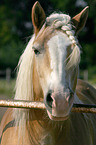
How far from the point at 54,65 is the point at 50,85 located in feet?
0.64

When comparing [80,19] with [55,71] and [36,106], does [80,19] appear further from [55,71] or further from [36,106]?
[36,106]

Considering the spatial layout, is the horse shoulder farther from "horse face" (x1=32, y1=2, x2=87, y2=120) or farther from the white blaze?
the white blaze

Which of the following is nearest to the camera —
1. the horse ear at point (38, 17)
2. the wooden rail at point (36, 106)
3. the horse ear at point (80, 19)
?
the wooden rail at point (36, 106)

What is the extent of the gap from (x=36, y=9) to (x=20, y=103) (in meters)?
0.99

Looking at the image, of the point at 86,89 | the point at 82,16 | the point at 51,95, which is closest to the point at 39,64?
the point at 51,95

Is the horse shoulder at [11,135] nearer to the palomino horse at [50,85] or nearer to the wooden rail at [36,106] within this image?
the palomino horse at [50,85]

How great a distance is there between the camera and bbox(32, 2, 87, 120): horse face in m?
1.99

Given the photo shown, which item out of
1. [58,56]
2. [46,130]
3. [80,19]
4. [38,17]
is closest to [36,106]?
[46,130]

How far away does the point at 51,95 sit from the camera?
1.98 meters

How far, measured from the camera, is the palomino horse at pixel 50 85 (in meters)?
2.03

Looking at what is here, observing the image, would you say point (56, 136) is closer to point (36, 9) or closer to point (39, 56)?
point (39, 56)

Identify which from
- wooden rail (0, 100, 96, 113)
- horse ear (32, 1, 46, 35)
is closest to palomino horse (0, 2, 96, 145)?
horse ear (32, 1, 46, 35)

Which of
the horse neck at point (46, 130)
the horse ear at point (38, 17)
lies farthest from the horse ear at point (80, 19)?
the horse neck at point (46, 130)

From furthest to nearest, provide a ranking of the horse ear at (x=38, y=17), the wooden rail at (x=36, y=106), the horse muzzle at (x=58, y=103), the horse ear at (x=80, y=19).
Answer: the horse ear at (x=80, y=19), the horse ear at (x=38, y=17), the wooden rail at (x=36, y=106), the horse muzzle at (x=58, y=103)
